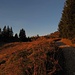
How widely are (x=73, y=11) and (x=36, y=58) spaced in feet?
73.6

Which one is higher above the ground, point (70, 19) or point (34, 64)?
point (70, 19)

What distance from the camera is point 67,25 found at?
1388 inches

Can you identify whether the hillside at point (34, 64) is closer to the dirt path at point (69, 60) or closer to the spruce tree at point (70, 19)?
the dirt path at point (69, 60)

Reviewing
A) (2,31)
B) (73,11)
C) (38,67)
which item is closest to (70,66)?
(38,67)

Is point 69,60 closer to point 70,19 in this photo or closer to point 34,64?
point 34,64

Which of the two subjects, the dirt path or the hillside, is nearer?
the hillside

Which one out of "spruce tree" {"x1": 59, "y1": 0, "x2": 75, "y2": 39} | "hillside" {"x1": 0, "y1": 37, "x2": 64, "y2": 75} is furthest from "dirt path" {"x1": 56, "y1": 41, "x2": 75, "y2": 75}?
"spruce tree" {"x1": 59, "y1": 0, "x2": 75, "y2": 39}

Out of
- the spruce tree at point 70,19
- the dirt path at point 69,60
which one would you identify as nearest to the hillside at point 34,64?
the dirt path at point 69,60

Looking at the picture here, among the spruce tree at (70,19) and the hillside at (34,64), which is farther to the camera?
the spruce tree at (70,19)

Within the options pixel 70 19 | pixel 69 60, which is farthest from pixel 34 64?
pixel 70 19

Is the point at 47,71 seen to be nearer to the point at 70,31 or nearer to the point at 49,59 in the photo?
the point at 49,59

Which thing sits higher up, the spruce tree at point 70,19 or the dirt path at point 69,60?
the spruce tree at point 70,19

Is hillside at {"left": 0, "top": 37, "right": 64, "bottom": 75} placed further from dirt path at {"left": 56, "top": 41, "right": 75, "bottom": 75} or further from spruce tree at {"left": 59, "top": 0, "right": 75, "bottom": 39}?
spruce tree at {"left": 59, "top": 0, "right": 75, "bottom": 39}

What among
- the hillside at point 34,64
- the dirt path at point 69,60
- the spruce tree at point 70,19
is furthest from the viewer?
the spruce tree at point 70,19
